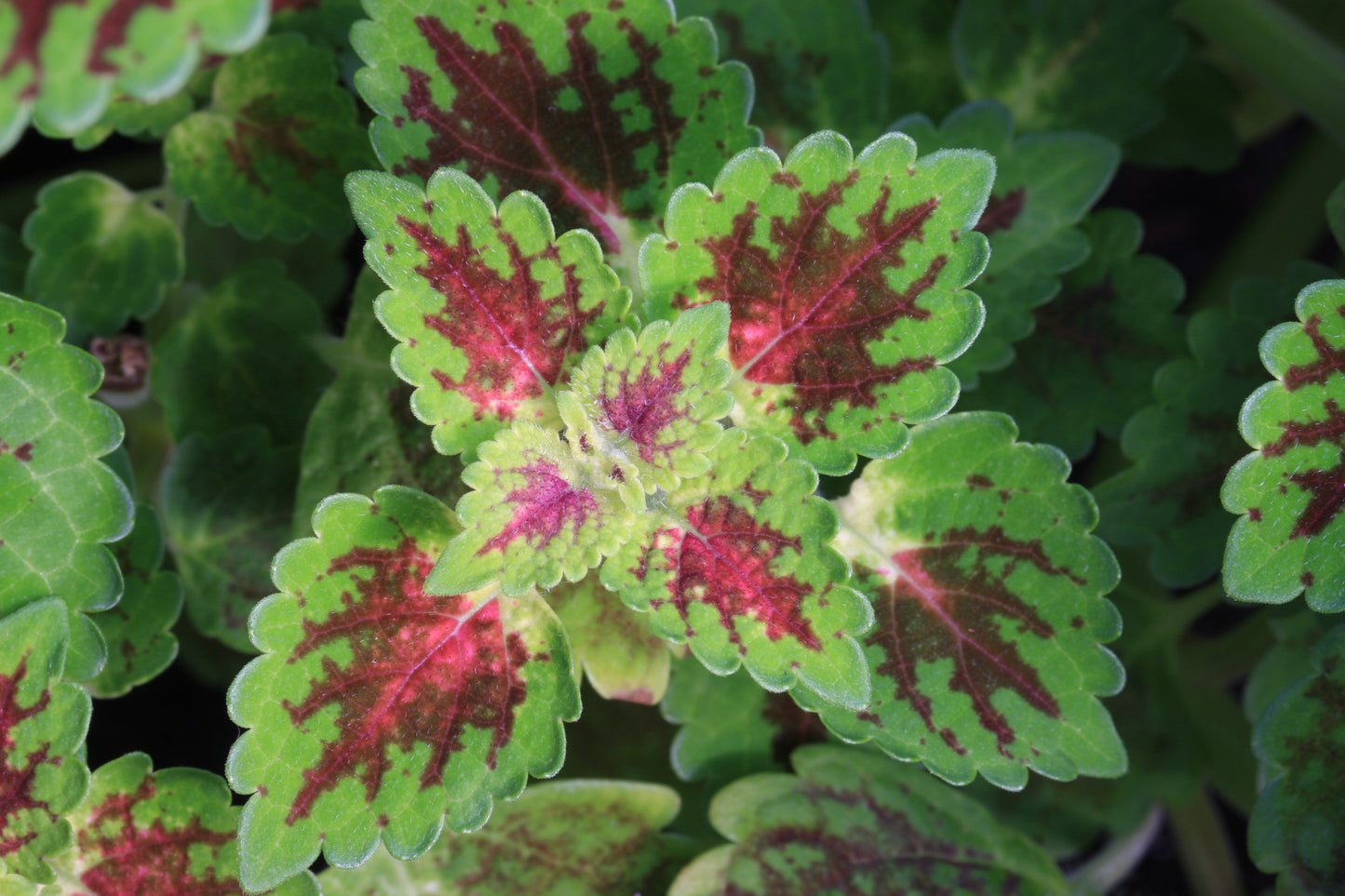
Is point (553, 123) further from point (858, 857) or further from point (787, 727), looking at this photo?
point (858, 857)

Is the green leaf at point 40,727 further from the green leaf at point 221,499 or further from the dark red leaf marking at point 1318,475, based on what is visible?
the dark red leaf marking at point 1318,475

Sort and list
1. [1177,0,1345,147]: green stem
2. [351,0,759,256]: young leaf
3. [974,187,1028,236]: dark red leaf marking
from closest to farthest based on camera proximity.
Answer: [351,0,759,256]: young leaf < [974,187,1028,236]: dark red leaf marking < [1177,0,1345,147]: green stem

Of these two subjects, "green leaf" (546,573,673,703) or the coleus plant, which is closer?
the coleus plant

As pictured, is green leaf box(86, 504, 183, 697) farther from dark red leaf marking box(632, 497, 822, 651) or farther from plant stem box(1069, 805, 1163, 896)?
plant stem box(1069, 805, 1163, 896)

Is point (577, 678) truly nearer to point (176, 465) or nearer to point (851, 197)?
point (851, 197)

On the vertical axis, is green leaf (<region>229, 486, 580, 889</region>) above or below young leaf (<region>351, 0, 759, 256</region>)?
below

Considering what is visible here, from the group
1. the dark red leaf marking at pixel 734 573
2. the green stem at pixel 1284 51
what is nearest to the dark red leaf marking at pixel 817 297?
the dark red leaf marking at pixel 734 573

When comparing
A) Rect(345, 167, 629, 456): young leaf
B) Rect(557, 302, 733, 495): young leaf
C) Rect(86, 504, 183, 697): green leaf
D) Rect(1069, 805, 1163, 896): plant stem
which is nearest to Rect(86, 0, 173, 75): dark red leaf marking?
Rect(345, 167, 629, 456): young leaf

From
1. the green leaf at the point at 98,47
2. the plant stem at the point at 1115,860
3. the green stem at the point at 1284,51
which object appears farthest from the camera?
the plant stem at the point at 1115,860

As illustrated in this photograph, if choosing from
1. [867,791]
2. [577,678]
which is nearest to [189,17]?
[577,678]
